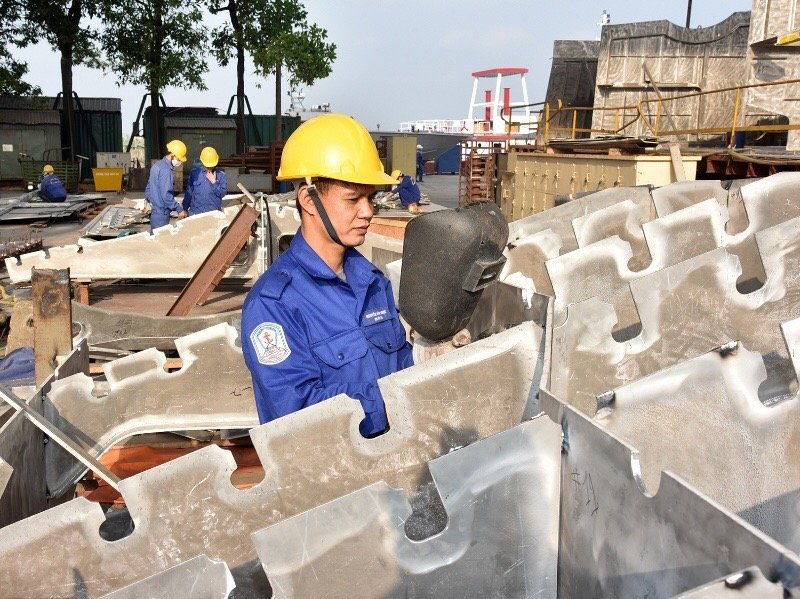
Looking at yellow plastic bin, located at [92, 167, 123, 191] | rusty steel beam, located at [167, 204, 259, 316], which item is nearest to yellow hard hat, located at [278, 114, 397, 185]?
rusty steel beam, located at [167, 204, 259, 316]

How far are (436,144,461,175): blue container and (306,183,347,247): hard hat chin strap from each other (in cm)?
4832

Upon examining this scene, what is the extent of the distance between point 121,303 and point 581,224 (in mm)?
7362

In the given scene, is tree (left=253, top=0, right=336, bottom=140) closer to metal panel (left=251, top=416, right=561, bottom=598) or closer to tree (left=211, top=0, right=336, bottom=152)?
tree (left=211, top=0, right=336, bottom=152)

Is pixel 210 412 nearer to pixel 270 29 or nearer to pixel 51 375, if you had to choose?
pixel 51 375

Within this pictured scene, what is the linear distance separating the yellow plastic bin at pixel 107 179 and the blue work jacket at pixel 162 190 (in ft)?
61.4

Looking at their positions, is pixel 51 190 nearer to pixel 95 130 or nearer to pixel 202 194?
pixel 202 194

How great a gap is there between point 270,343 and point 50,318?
7.07 ft

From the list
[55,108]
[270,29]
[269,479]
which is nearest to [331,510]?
[269,479]

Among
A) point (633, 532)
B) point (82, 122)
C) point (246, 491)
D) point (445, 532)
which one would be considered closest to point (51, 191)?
point (82, 122)

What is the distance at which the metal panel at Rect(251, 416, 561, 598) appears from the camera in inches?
72.9

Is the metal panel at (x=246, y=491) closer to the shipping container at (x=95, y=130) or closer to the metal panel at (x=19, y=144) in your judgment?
the metal panel at (x=19, y=144)

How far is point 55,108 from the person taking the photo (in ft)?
113

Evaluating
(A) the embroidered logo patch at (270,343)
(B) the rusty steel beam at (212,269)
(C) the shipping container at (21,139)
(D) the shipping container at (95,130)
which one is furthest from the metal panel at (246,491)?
(D) the shipping container at (95,130)

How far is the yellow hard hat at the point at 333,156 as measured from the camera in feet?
9.07
